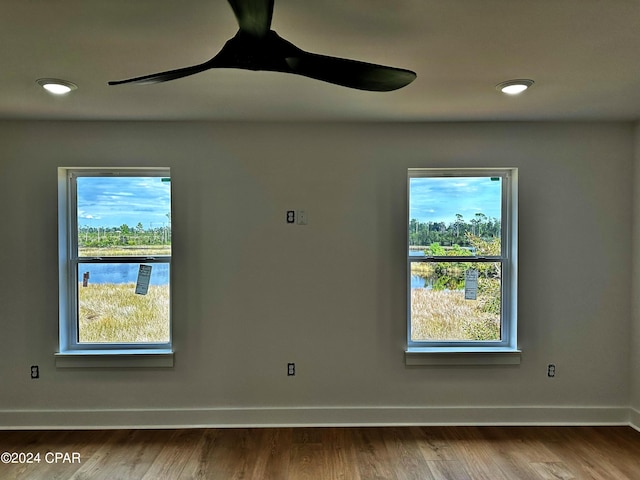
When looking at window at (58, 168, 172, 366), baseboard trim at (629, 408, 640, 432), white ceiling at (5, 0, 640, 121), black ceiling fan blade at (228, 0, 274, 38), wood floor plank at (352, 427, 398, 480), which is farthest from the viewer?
window at (58, 168, 172, 366)

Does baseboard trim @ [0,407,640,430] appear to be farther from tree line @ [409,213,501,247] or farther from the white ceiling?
the white ceiling

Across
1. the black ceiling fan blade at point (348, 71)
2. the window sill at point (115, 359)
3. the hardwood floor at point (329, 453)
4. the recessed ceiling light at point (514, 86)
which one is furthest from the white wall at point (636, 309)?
the window sill at point (115, 359)

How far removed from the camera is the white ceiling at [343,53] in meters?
1.51

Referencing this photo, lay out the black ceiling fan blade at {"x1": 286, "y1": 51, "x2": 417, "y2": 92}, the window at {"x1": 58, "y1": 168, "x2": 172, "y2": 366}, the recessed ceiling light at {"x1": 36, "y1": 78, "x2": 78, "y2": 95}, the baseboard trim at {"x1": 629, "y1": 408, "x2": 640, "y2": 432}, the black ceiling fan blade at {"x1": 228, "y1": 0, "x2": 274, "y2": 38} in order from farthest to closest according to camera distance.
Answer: the window at {"x1": 58, "y1": 168, "x2": 172, "y2": 366}
the baseboard trim at {"x1": 629, "y1": 408, "x2": 640, "y2": 432}
the recessed ceiling light at {"x1": 36, "y1": 78, "x2": 78, "y2": 95}
the black ceiling fan blade at {"x1": 286, "y1": 51, "x2": 417, "y2": 92}
the black ceiling fan blade at {"x1": 228, "y1": 0, "x2": 274, "y2": 38}

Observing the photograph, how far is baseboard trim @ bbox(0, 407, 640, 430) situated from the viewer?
10.3ft

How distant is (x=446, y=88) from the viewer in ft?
7.79

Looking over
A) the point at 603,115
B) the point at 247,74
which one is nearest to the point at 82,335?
the point at 247,74

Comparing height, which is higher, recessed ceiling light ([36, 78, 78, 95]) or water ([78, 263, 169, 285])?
recessed ceiling light ([36, 78, 78, 95])

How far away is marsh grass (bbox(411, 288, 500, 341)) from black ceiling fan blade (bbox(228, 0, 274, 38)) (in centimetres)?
253

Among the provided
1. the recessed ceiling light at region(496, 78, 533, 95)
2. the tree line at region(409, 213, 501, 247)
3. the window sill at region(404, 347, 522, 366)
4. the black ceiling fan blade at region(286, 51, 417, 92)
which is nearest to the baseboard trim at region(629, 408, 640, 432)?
the window sill at region(404, 347, 522, 366)

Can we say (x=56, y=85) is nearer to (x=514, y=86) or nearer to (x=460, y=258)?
(x=514, y=86)

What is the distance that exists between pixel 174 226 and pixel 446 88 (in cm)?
222

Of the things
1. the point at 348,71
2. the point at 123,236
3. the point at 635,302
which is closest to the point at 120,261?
the point at 123,236

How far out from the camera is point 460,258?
3.30 meters
